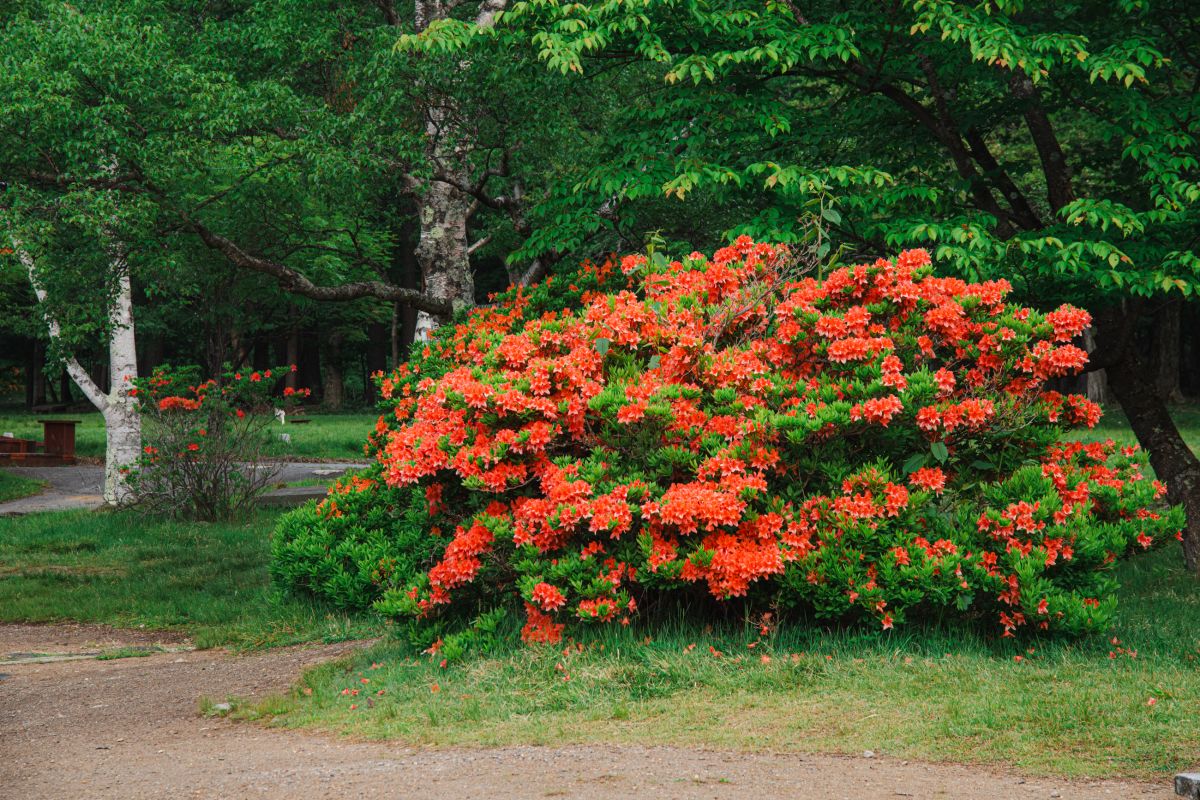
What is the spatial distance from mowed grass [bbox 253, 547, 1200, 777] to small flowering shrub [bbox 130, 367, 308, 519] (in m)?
7.47

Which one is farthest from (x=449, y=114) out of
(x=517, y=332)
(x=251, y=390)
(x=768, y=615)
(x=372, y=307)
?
(x=372, y=307)

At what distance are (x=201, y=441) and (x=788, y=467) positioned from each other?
9.31 metres

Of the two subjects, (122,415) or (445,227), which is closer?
(445,227)

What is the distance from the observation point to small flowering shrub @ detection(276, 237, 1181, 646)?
643 cm

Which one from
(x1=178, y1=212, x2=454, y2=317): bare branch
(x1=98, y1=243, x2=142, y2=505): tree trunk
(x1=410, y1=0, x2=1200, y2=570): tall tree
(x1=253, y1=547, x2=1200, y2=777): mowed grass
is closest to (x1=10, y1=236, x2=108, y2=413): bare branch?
(x1=98, y1=243, x2=142, y2=505): tree trunk

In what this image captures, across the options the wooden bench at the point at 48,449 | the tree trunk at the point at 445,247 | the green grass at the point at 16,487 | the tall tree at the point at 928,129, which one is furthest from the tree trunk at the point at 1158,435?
the wooden bench at the point at 48,449

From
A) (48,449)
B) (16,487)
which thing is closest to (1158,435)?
(16,487)

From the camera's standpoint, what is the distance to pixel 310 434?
27766mm

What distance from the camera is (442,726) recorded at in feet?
18.9

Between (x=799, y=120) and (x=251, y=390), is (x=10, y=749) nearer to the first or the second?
(x=799, y=120)

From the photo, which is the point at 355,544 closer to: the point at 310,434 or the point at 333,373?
the point at 310,434

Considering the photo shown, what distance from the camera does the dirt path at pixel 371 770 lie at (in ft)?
15.1

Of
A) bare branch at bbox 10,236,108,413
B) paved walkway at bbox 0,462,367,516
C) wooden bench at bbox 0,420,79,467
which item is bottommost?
paved walkway at bbox 0,462,367,516

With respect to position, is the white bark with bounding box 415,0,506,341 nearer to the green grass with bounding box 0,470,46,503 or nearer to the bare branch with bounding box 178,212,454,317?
the bare branch with bounding box 178,212,454,317
